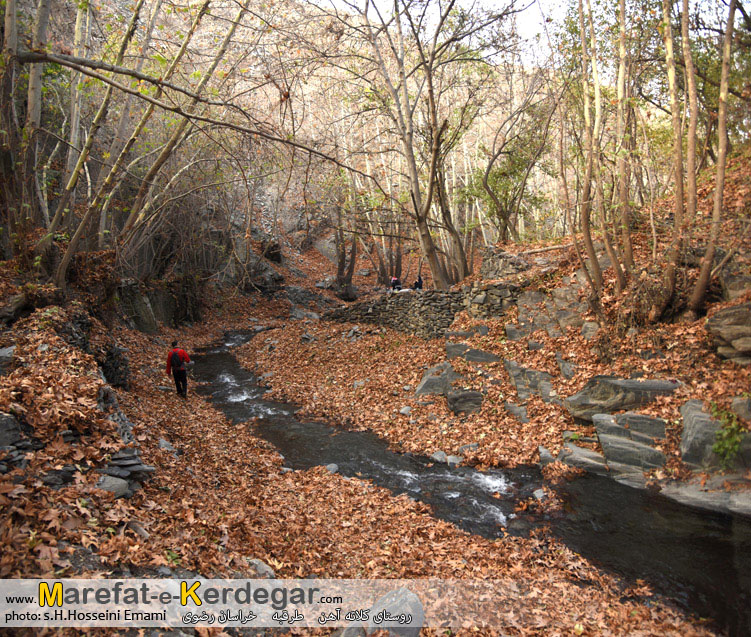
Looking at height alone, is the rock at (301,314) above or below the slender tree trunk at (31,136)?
below

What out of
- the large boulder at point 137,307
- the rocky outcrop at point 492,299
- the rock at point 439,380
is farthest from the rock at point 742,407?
the large boulder at point 137,307

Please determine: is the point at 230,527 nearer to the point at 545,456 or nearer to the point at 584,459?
the point at 545,456

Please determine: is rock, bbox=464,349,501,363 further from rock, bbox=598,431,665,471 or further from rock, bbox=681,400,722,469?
rock, bbox=681,400,722,469

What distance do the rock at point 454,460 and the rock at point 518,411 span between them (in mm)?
1580

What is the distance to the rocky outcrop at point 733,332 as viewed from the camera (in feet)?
22.8

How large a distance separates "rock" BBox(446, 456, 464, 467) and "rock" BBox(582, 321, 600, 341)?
3.77 meters

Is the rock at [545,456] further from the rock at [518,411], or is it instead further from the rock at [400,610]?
the rock at [400,610]

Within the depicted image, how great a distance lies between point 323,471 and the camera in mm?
7871

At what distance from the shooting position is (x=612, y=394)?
7.86m

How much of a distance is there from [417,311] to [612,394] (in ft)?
24.1

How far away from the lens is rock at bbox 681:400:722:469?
639cm

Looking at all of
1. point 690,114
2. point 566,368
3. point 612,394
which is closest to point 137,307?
point 566,368

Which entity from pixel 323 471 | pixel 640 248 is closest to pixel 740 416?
pixel 640 248

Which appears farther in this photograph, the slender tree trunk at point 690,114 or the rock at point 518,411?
the rock at point 518,411
